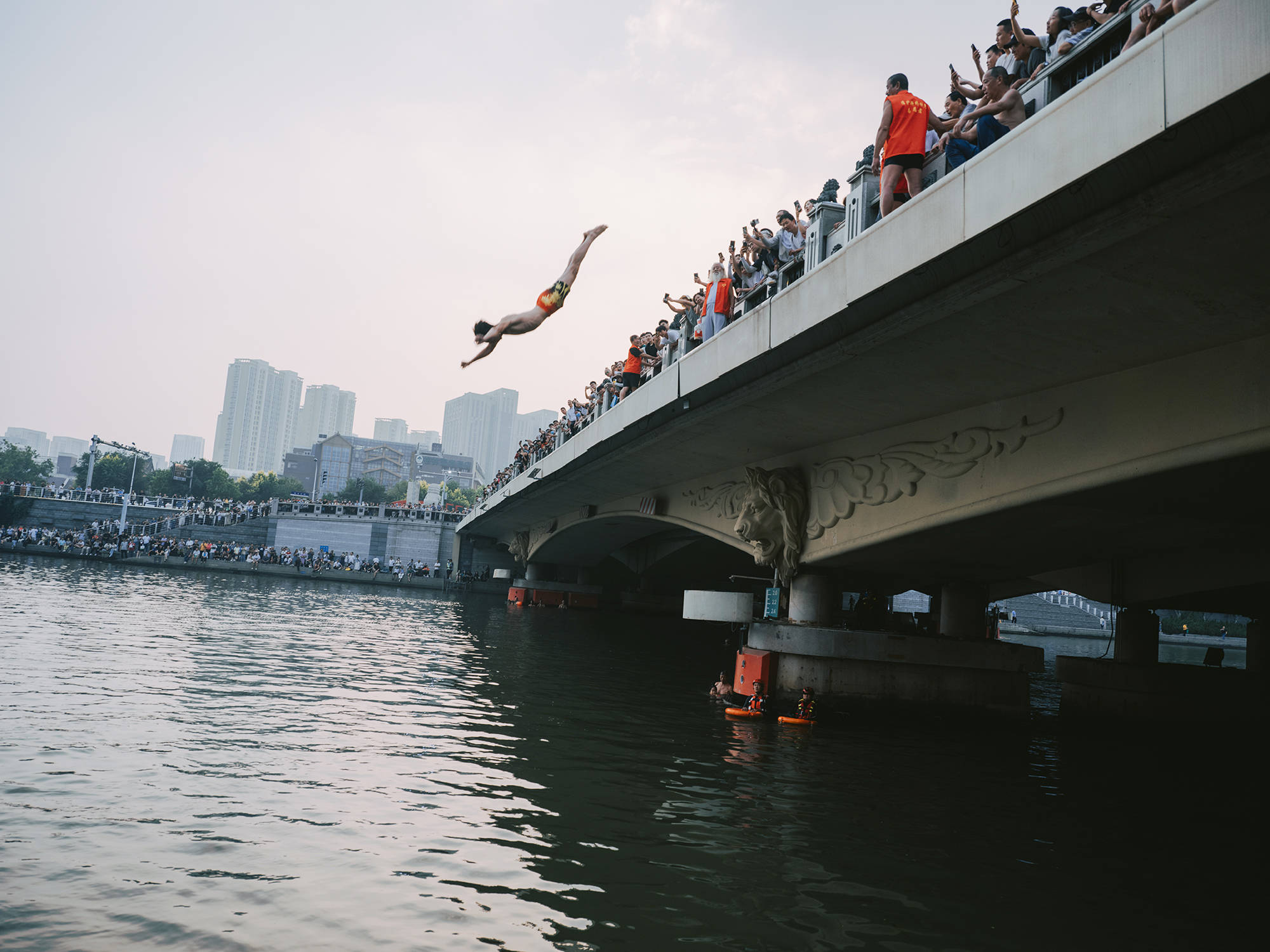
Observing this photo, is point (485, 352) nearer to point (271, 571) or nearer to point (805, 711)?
point (805, 711)

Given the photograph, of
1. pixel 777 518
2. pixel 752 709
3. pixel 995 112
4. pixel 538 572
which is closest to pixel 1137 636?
pixel 777 518

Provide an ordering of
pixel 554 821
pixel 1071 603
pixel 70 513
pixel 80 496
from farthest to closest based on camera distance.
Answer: pixel 80 496 → pixel 70 513 → pixel 1071 603 → pixel 554 821

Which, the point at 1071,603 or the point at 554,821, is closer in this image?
the point at 554,821

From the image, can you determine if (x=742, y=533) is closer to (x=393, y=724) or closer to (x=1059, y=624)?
(x=393, y=724)

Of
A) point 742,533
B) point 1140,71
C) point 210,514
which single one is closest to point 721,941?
point 1140,71

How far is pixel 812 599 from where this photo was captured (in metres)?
16.8

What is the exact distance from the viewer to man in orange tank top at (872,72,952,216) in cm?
1001

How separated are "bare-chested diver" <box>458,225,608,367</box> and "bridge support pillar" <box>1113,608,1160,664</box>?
14.2 meters

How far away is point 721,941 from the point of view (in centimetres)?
523

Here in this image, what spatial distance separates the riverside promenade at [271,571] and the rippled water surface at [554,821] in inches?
1772

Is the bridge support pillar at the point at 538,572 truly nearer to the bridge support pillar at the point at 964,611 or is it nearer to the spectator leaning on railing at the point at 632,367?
the spectator leaning on railing at the point at 632,367

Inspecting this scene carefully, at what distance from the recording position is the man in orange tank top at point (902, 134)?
10.0 metres

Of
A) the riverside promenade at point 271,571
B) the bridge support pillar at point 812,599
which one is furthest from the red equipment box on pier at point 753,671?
the riverside promenade at point 271,571

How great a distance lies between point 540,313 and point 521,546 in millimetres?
33363
